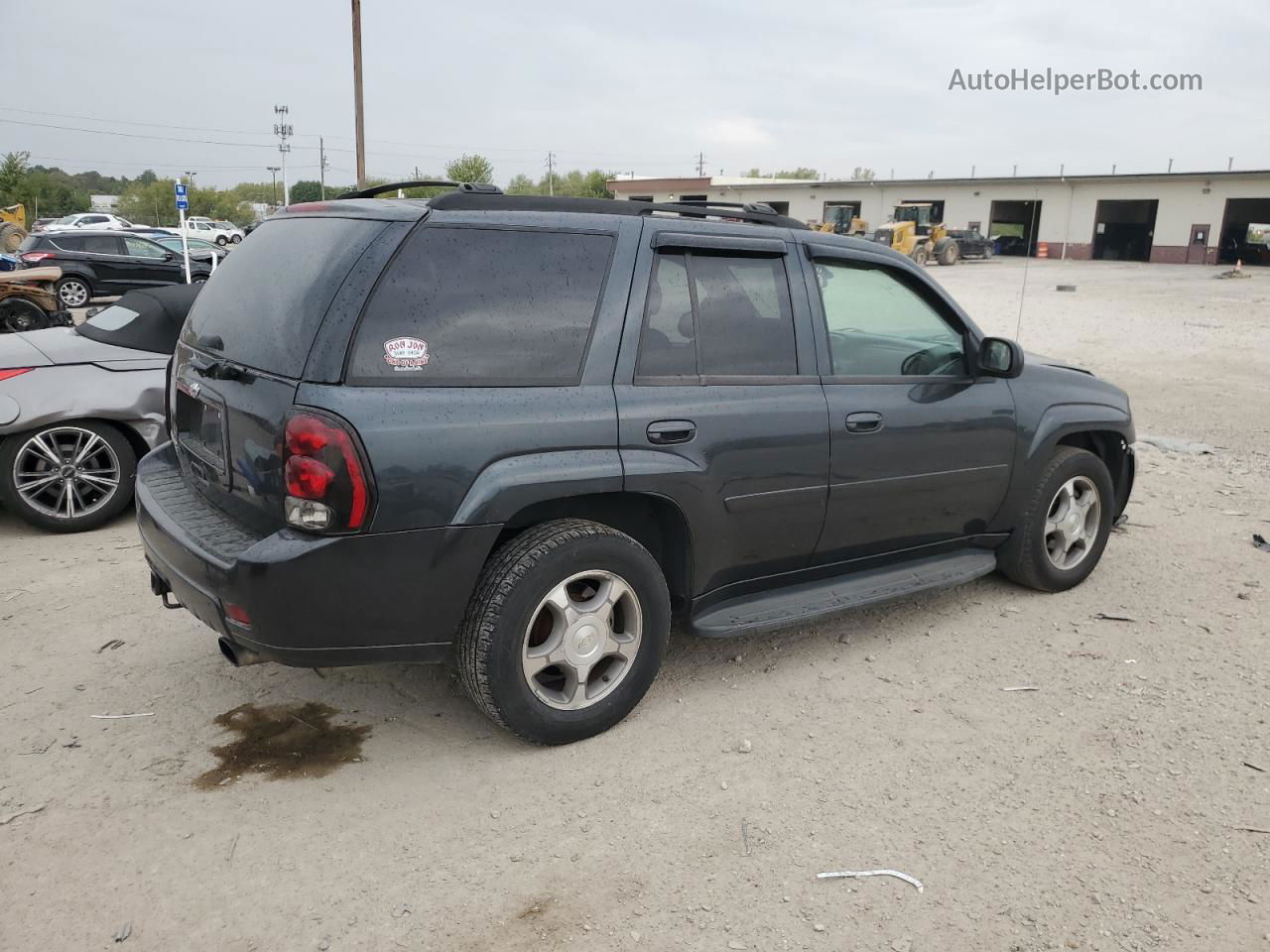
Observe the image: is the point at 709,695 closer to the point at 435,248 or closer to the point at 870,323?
the point at 870,323

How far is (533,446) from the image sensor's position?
3256mm

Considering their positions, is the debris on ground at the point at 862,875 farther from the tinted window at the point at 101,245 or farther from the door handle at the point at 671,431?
the tinted window at the point at 101,245

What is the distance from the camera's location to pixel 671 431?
3549 millimetres

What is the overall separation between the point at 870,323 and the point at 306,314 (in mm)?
2432

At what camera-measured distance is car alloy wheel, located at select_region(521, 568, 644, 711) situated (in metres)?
3.40

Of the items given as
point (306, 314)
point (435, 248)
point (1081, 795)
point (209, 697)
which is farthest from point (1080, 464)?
point (209, 697)

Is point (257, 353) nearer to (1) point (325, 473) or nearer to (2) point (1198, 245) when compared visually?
(1) point (325, 473)

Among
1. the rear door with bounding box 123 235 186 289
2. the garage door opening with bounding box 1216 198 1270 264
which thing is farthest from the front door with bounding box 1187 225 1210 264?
the rear door with bounding box 123 235 186 289

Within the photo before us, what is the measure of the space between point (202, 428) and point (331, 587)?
37.8 inches

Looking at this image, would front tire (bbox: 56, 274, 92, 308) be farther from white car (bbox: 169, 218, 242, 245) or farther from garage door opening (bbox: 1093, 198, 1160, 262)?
garage door opening (bbox: 1093, 198, 1160, 262)

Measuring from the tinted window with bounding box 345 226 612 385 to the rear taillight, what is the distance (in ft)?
0.66

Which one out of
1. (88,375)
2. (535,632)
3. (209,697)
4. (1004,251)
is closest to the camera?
(535,632)

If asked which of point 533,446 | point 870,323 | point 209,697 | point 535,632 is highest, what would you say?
point 870,323

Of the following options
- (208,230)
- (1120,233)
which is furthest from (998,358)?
(1120,233)
